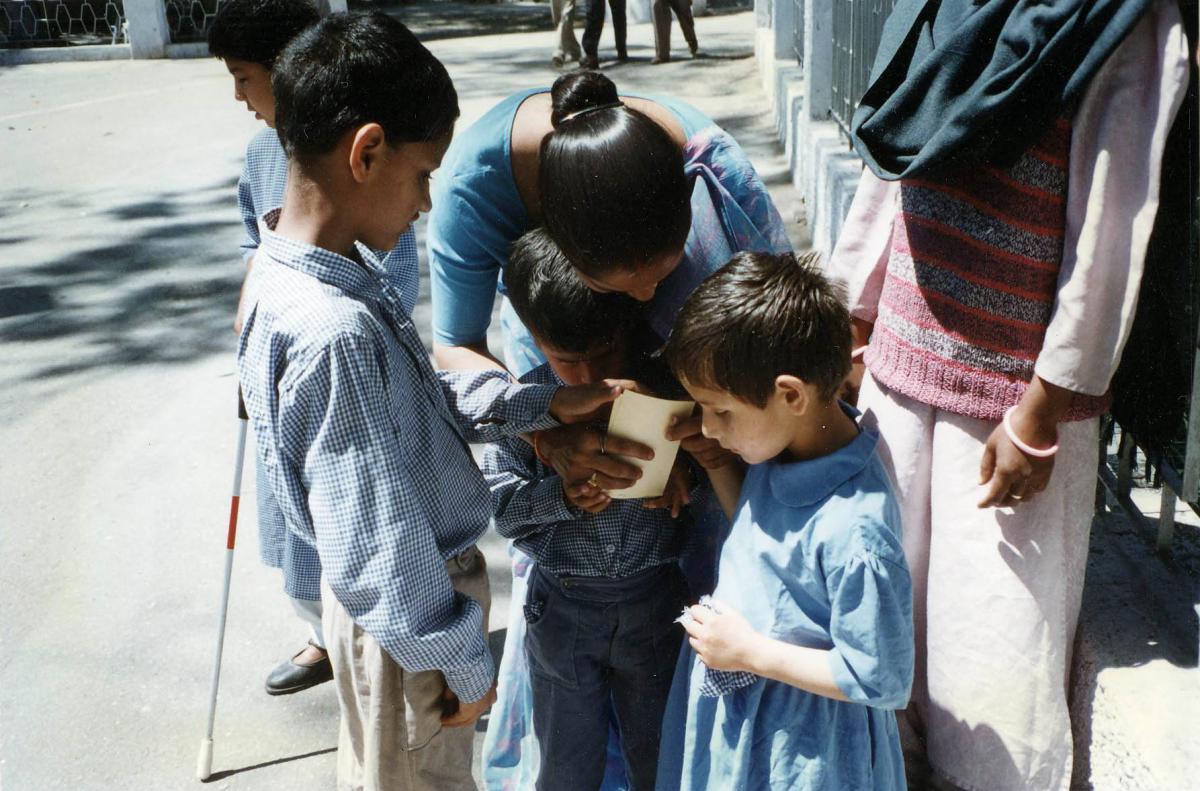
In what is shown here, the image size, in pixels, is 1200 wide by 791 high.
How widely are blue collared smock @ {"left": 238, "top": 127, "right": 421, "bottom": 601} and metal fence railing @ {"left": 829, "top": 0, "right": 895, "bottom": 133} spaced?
1.93m

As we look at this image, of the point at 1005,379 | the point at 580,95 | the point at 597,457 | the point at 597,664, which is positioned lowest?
the point at 597,664

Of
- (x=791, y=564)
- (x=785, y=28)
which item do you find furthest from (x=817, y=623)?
(x=785, y=28)

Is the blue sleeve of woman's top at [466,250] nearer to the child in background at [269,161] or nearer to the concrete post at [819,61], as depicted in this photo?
the child in background at [269,161]

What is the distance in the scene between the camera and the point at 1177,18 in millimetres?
1633

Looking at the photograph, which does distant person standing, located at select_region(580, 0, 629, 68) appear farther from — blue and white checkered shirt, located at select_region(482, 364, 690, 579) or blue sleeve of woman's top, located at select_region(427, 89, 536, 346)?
blue and white checkered shirt, located at select_region(482, 364, 690, 579)

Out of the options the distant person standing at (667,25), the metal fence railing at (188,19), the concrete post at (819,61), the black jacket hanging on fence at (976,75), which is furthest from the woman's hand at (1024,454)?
the metal fence railing at (188,19)

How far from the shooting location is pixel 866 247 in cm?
222

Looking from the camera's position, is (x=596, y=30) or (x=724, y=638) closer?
(x=724, y=638)

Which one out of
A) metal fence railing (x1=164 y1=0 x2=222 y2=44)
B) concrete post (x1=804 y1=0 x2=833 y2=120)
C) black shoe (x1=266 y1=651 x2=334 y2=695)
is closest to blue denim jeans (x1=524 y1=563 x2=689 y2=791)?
black shoe (x1=266 y1=651 x2=334 y2=695)

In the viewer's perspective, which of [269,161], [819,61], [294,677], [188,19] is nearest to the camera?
[269,161]

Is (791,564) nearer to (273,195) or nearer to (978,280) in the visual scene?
(978,280)

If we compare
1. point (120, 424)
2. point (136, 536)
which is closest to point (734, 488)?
point (136, 536)

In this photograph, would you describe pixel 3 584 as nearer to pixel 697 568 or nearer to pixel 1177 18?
pixel 697 568

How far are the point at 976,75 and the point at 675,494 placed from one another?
870 mm
